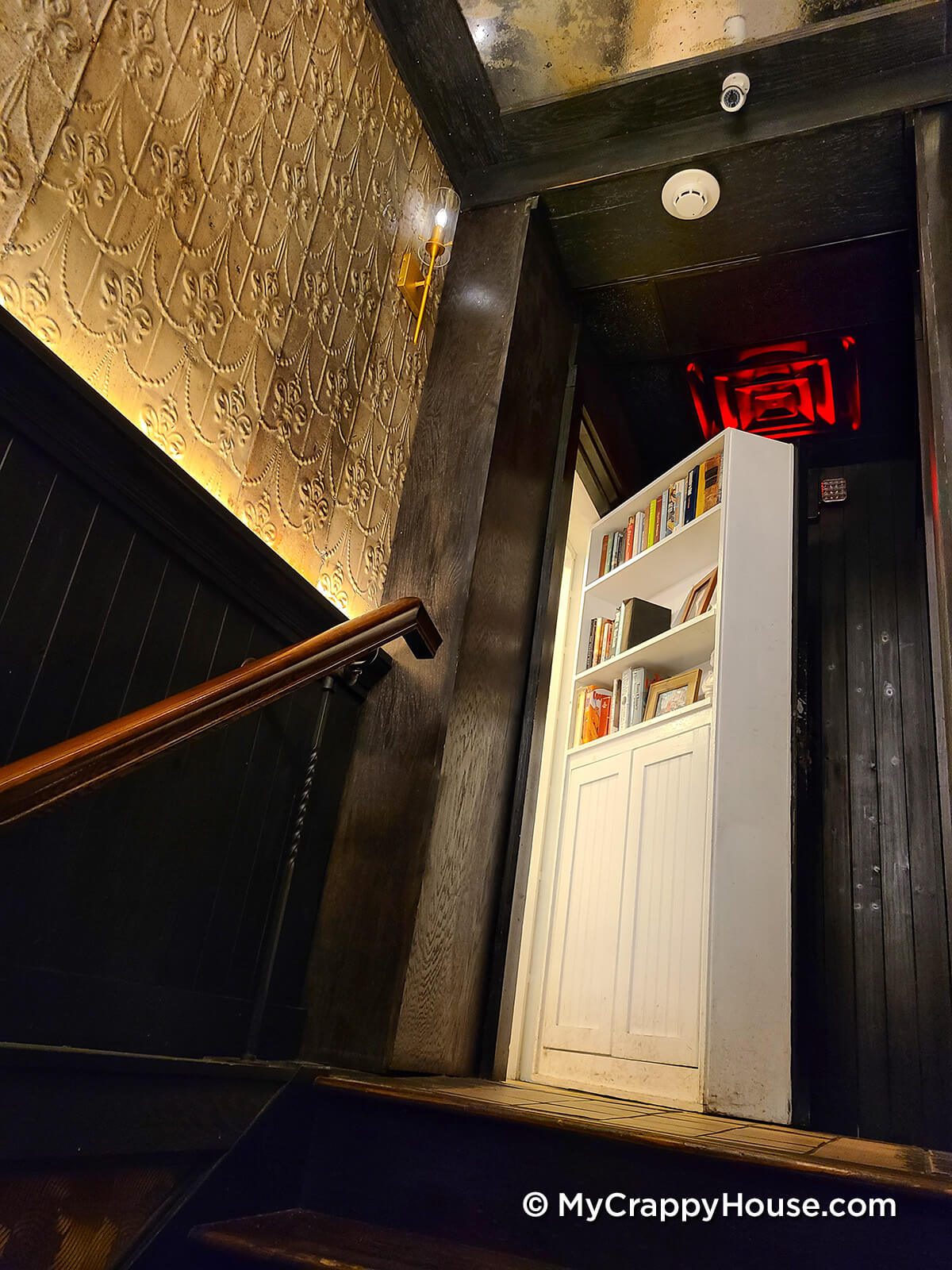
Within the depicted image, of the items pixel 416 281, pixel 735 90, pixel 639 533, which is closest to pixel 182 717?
pixel 416 281

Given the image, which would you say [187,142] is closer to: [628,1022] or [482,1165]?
[482,1165]

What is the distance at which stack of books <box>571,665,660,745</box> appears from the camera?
11.2 feet

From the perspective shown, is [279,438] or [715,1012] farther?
[715,1012]

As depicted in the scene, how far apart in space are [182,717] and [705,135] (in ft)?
8.20

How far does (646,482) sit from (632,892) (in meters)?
2.17

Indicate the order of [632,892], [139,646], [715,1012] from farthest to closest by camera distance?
[632,892] → [715,1012] → [139,646]

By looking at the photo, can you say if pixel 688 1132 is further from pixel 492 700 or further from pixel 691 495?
pixel 691 495

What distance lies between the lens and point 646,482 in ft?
14.4

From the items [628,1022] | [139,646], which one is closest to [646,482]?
[628,1022]

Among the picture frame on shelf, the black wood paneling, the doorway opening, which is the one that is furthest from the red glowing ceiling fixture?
the picture frame on shelf

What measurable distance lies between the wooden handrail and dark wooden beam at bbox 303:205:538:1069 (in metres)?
0.30

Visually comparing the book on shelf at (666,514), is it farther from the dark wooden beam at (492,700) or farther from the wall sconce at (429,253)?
the wall sconce at (429,253)

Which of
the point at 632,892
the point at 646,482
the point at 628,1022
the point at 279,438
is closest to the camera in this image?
the point at 279,438

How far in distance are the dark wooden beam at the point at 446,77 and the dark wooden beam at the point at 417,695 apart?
0.22 metres
